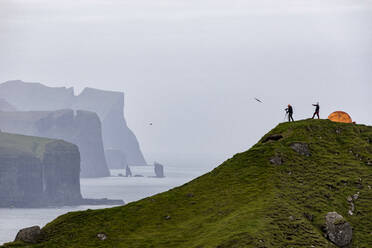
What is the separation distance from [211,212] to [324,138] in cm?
2733

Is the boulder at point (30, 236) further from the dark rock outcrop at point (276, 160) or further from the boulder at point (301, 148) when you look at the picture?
the boulder at point (301, 148)

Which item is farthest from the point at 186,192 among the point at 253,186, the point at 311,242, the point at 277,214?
the point at 311,242

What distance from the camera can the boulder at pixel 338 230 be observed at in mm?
78938

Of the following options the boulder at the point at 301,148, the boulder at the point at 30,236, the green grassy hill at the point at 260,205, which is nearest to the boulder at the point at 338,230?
the green grassy hill at the point at 260,205

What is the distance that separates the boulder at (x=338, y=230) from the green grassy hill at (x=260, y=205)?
1.17 m

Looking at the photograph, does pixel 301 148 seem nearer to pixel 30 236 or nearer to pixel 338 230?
pixel 338 230

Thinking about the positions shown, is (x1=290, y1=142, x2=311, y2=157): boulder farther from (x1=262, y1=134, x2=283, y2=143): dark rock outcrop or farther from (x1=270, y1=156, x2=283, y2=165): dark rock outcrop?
(x1=270, y1=156, x2=283, y2=165): dark rock outcrop

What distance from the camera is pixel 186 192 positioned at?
9625 centimetres

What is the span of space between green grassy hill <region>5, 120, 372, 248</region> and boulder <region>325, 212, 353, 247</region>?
3.85 feet

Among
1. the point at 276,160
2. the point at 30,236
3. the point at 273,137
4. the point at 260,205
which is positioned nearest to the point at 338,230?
the point at 260,205

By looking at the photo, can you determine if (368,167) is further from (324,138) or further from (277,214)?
(277,214)

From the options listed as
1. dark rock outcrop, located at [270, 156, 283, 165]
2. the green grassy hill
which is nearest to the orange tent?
the green grassy hill

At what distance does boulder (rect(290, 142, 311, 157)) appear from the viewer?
322 feet

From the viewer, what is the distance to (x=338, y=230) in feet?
260
